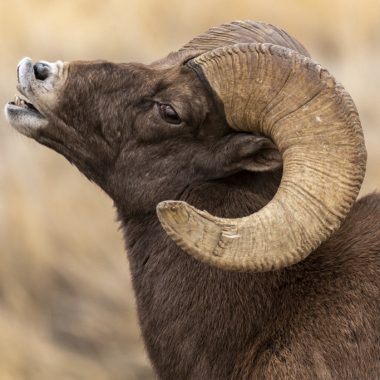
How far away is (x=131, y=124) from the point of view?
23.6 ft

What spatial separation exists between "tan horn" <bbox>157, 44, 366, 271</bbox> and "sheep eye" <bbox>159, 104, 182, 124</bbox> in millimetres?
389

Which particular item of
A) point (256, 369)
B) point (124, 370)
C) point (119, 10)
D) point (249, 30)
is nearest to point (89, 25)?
point (119, 10)

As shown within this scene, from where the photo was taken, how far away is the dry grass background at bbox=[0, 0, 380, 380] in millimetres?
13055

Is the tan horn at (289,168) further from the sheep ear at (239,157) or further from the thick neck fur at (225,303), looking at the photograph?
the thick neck fur at (225,303)

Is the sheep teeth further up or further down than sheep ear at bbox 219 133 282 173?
further down

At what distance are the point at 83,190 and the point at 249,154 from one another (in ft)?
22.6

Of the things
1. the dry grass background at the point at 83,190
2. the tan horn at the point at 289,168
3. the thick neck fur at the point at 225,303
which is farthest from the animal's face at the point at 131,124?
the dry grass background at the point at 83,190

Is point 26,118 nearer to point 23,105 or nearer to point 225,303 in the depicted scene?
point 23,105

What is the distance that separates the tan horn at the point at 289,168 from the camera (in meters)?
6.30

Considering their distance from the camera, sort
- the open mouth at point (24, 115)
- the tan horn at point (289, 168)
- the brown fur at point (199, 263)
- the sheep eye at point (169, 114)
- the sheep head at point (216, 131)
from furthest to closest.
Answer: the open mouth at point (24, 115)
the sheep eye at point (169, 114)
the brown fur at point (199, 263)
the sheep head at point (216, 131)
the tan horn at point (289, 168)

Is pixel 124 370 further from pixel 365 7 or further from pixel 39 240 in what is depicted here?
pixel 365 7

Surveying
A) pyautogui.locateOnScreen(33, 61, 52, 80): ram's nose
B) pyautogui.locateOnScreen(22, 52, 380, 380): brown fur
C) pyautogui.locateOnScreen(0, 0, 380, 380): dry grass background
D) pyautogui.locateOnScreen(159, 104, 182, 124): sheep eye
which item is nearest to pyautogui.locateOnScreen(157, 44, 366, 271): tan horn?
pyautogui.locateOnScreen(22, 52, 380, 380): brown fur

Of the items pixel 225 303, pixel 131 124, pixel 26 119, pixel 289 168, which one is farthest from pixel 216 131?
pixel 26 119

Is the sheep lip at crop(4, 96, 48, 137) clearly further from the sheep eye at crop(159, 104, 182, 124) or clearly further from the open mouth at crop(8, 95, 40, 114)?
the sheep eye at crop(159, 104, 182, 124)
